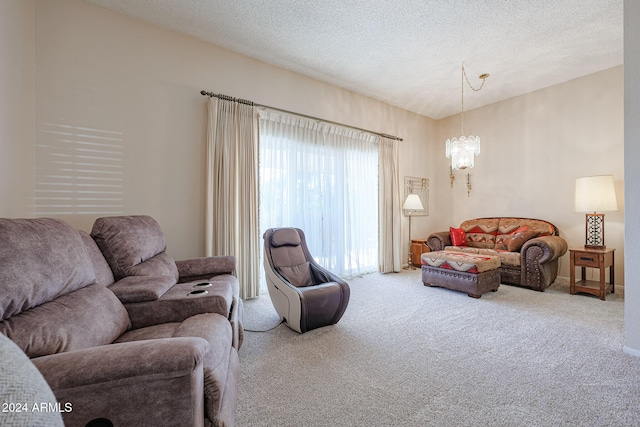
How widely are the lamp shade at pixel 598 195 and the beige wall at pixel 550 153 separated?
565 mm

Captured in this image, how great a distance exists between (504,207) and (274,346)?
16.0 feet

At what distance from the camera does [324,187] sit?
13.8ft

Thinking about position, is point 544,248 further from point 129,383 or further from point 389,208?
point 129,383

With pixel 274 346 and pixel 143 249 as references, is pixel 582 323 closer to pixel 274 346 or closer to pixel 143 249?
pixel 274 346

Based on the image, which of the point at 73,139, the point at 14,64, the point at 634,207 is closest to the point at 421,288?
the point at 634,207

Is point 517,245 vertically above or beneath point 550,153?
beneath

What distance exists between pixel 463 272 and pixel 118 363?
3.68 m

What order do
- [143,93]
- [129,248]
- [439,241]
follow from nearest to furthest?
1. [129,248]
2. [143,93]
3. [439,241]

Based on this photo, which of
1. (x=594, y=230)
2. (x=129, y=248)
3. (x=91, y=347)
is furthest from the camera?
(x=594, y=230)

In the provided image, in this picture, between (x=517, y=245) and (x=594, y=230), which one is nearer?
(x=594, y=230)

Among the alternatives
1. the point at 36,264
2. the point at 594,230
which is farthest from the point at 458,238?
the point at 36,264

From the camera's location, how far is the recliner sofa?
0.84m

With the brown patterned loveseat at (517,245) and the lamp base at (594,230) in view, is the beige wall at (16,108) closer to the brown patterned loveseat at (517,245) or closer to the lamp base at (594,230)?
the brown patterned loveseat at (517,245)

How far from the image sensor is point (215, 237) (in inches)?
127
